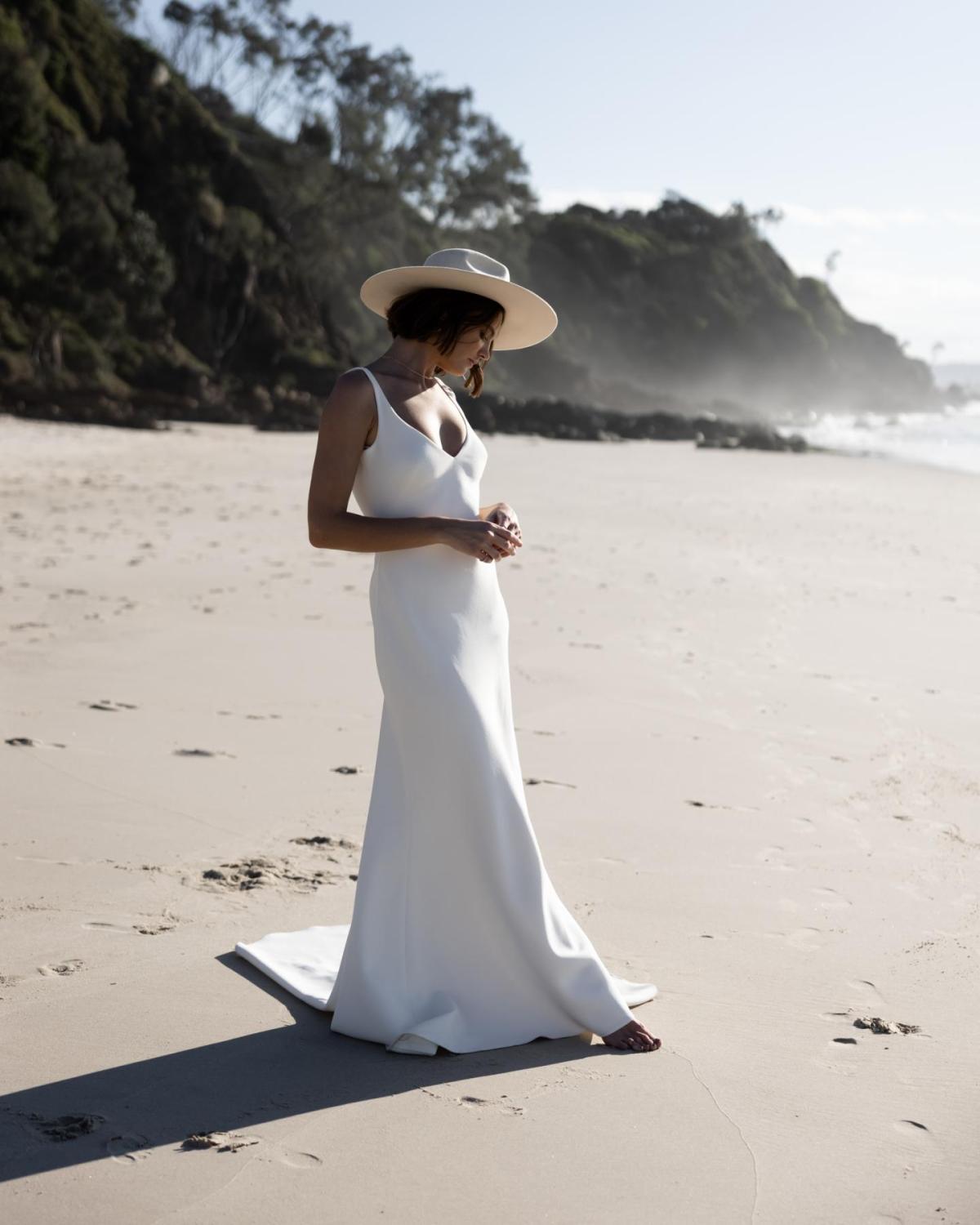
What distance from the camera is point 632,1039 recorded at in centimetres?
301

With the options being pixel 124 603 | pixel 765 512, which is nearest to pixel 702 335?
pixel 765 512

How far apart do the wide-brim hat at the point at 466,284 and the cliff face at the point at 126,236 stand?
26.3m

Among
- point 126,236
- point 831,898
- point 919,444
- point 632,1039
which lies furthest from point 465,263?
point 919,444

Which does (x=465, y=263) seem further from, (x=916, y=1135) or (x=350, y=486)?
(x=916, y=1135)

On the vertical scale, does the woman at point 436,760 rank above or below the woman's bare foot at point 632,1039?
above

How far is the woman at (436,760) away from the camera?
297 centimetres

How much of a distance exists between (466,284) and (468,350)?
0.17 meters

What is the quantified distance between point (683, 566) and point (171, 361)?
25739 millimetres

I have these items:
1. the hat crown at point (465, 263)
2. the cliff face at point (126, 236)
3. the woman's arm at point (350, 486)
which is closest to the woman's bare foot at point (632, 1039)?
the woman's arm at point (350, 486)

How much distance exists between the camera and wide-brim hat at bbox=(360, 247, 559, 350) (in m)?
2.97

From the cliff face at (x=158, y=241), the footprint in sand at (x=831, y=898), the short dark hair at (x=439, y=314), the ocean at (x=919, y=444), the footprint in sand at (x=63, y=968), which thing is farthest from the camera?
the ocean at (x=919, y=444)

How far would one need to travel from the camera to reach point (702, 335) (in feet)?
344

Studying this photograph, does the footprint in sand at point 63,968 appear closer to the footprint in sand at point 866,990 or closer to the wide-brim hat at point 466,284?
the wide-brim hat at point 466,284

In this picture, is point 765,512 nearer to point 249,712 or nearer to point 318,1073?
A: point 249,712
